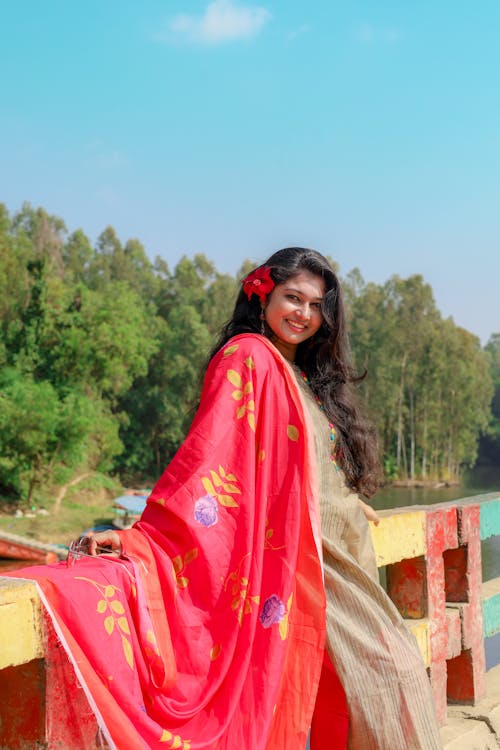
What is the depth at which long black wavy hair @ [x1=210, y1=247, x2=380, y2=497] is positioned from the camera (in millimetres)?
2469

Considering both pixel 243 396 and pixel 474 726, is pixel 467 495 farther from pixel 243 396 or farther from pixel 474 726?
pixel 243 396

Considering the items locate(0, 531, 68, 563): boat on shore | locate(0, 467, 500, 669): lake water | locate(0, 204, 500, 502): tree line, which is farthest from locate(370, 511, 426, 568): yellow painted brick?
locate(0, 204, 500, 502): tree line

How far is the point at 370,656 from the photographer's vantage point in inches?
85.4

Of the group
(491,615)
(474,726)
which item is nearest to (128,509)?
(491,615)

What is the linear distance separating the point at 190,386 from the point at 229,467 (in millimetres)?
32691

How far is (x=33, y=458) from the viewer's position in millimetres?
24828

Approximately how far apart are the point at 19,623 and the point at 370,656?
1.01 meters

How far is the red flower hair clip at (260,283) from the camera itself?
97.0 inches

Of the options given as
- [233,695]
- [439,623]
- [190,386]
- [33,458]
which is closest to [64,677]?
[233,695]

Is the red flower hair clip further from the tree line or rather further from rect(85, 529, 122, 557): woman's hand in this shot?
the tree line

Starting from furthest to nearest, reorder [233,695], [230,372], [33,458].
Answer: [33,458]
[230,372]
[233,695]

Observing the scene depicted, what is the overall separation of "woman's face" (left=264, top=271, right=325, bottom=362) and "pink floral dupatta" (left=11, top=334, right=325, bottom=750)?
18cm

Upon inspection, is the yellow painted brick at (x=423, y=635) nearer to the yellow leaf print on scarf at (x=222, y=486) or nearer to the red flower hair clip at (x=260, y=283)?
the yellow leaf print on scarf at (x=222, y=486)

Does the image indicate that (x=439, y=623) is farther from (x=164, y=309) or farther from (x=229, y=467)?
(x=164, y=309)
